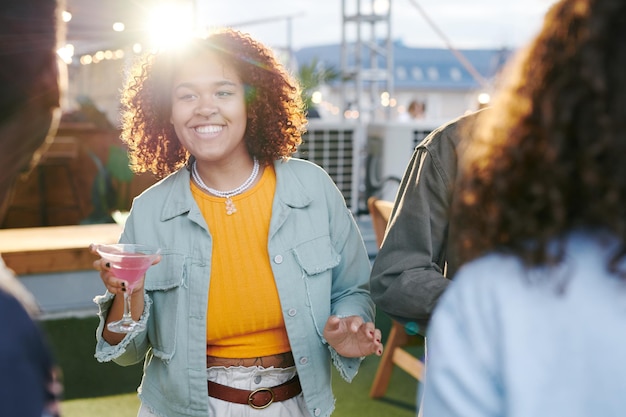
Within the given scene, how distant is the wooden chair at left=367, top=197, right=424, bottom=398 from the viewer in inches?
145

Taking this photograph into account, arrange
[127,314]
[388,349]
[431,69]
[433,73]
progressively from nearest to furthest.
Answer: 1. [127,314]
2. [388,349]
3. [433,73]
4. [431,69]

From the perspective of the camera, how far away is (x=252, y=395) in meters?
1.83

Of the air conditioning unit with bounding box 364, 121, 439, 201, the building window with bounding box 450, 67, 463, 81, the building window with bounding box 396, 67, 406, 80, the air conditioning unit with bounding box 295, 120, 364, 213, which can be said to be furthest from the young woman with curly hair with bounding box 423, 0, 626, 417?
the building window with bounding box 450, 67, 463, 81

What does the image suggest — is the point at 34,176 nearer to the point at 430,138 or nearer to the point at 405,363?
the point at 405,363

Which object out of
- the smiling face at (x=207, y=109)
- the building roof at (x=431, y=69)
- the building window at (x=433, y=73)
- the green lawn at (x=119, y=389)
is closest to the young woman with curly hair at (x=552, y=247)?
the smiling face at (x=207, y=109)

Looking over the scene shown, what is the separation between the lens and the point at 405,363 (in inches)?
147

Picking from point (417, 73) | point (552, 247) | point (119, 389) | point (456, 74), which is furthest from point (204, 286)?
point (456, 74)

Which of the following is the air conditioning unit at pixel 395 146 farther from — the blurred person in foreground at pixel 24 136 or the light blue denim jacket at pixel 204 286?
the blurred person in foreground at pixel 24 136

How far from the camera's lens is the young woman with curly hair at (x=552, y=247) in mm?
752

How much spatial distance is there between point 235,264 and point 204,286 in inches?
3.9

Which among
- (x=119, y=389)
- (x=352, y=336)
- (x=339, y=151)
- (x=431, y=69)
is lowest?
(x=119, y=389)

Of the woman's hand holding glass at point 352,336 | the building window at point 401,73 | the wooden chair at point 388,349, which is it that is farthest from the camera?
the building window at point 401,73

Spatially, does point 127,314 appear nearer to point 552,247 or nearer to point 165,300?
point 165,300

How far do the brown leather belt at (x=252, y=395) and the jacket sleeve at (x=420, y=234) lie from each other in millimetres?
370
